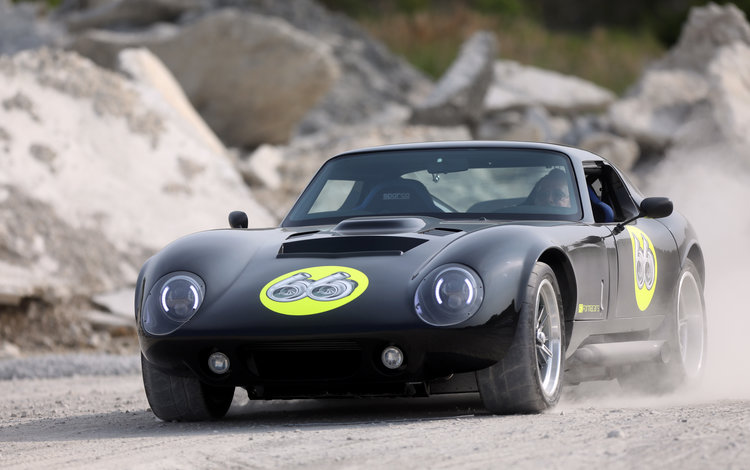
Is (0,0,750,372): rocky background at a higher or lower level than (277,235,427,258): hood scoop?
lower

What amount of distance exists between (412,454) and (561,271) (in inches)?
72.7

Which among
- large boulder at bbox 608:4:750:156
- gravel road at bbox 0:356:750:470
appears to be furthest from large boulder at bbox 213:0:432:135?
gravel road at bbox 0:356:750:470

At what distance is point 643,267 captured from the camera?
710cm

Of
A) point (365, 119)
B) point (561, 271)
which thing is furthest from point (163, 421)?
point (365, 119)

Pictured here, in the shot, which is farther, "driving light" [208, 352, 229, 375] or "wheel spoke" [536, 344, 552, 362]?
"wheel spoke" [536, 344, 552, 362]

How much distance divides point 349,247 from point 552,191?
1423mm

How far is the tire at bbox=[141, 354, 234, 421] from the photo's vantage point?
238 inches

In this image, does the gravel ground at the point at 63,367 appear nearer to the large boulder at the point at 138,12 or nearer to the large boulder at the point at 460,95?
the large boulder at the point at 460,95

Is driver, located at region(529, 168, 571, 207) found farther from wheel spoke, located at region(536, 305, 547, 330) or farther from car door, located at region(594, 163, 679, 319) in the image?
wheel spoke, located at region(536, 305, 547, 330)

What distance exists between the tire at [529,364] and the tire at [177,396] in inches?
51.6

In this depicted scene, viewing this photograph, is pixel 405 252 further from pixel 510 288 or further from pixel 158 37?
pixel 158 37

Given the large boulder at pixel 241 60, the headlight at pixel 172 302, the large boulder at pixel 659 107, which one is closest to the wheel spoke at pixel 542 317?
the headlight at pixel 172 302

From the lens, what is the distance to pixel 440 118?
72.0 feet

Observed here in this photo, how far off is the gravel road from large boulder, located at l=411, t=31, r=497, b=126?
15103 millimetres
